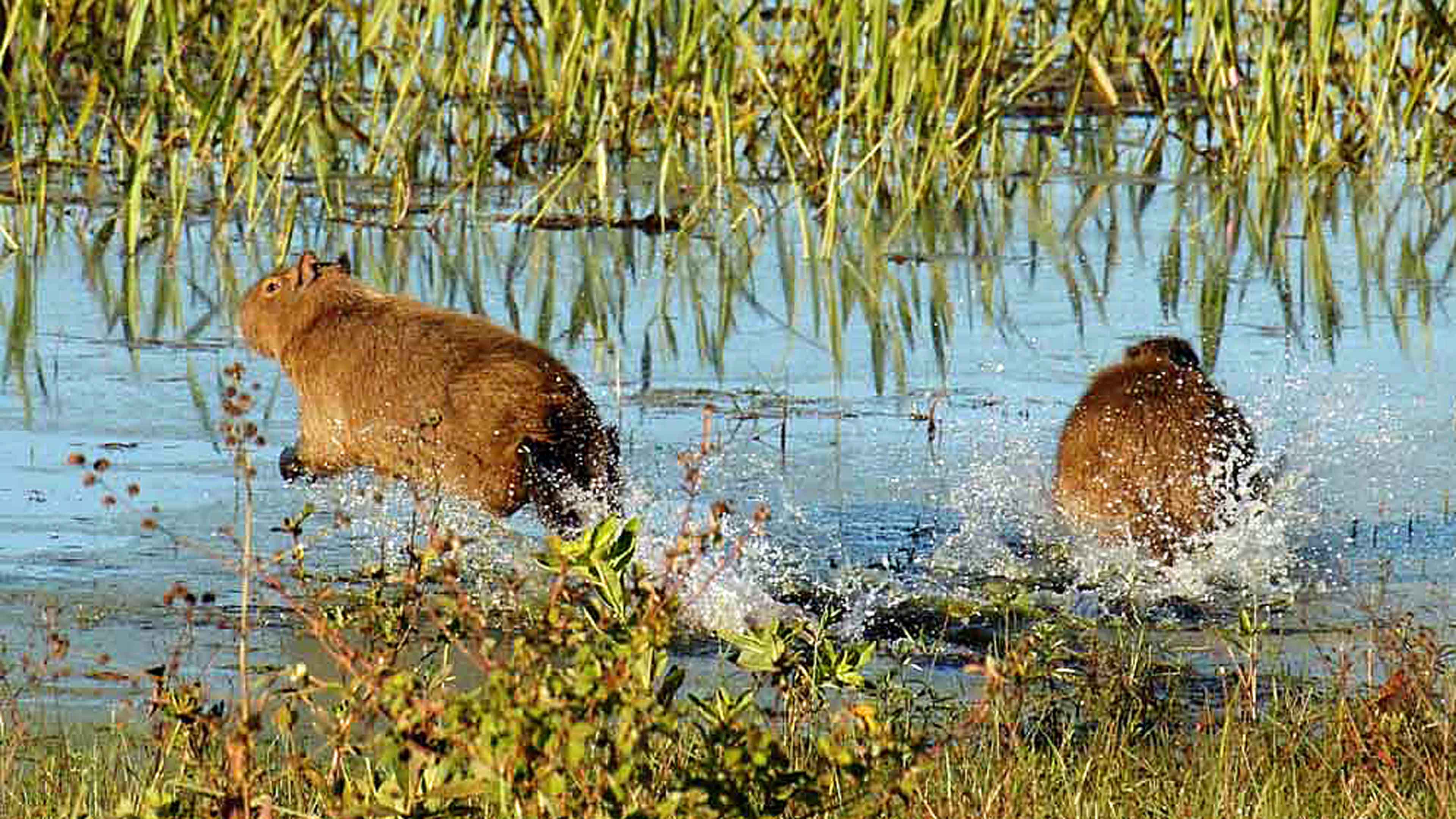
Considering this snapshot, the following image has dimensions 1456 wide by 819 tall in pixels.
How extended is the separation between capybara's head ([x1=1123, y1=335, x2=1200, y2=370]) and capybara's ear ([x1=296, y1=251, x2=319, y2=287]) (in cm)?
261

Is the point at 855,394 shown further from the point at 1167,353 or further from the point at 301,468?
the point at 301,468

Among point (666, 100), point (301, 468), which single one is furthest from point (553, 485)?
point (666, 100)

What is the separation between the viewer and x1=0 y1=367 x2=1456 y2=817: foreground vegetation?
2.93m

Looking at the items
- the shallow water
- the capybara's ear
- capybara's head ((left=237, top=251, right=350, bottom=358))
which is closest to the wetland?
the shallow water

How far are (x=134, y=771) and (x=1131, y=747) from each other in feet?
5.57

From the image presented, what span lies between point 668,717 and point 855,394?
17.2 feet

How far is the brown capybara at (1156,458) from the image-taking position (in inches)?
246

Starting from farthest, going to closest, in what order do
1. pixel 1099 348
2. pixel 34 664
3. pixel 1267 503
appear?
pixel 1099 348 → pixel 1267 503 → pixel 34 664

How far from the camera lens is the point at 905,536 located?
6.52 metres

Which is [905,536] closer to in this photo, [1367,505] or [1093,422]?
[1093,422]

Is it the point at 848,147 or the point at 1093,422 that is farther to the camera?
the point at 848,147

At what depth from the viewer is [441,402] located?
669 cm

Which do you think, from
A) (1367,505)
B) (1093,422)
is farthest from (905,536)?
(1367,505)

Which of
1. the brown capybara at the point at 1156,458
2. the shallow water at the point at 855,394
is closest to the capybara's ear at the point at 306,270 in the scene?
the shallow water at the point at 855,394
